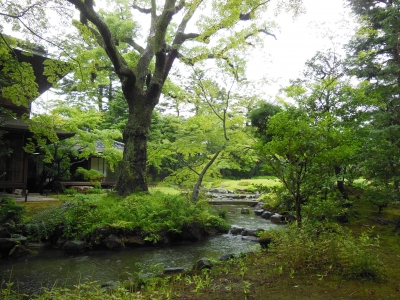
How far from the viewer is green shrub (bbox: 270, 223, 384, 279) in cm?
361

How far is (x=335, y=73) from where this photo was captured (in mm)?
8266

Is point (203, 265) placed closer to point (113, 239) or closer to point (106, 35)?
point (113, 239)

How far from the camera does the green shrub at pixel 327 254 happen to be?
3607 mm

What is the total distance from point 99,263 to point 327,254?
4422 mm

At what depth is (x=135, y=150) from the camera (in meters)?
9.92

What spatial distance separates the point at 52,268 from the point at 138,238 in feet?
7.51

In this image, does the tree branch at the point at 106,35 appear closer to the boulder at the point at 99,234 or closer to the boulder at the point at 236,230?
the boulder at the point at 99,234

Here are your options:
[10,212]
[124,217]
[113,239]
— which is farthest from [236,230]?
[10,212]

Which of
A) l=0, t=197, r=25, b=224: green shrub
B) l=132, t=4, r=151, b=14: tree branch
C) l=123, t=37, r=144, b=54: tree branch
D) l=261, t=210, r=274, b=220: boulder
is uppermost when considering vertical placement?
l=132, t=4, r=151, b=14: tree branch

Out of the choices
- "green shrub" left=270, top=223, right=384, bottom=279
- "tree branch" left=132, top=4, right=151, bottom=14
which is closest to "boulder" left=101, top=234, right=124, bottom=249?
"green shrub" left=270, top=223, right=384, bottom=279

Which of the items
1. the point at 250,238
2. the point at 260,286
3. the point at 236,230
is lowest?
the point at 250,238

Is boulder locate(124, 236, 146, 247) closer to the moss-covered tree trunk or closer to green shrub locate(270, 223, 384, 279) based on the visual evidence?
the moss-covered tree trunk

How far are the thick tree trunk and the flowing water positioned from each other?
2.99 metres

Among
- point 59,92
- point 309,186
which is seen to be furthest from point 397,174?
point 59,92
